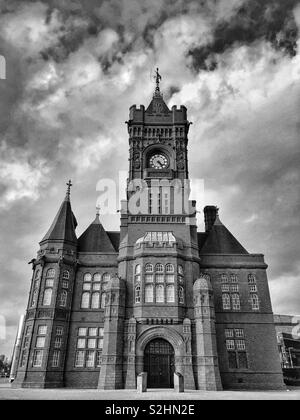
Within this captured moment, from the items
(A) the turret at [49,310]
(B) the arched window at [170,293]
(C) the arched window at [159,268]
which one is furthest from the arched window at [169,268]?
(A) the turret at [49,310]

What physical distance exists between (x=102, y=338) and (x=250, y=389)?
16022 mm

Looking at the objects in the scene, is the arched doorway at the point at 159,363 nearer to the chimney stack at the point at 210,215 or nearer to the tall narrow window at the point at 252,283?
the tall narrow window at the point at 252,283

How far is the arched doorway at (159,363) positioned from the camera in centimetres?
3100

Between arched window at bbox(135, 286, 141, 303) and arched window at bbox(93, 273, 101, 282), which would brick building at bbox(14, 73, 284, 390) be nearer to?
arched window at bbox(93, 273, 101, 282)

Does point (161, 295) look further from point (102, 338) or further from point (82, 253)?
point (82, 253)

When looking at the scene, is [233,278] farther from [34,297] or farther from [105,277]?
[34,297]

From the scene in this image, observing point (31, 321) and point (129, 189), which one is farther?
point (129, 189)

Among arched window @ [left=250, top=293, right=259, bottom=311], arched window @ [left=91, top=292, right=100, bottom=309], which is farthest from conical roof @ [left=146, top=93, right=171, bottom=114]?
arched window @ [left=250, top=293, right=259, bottom=311]

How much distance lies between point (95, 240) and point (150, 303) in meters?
12.9

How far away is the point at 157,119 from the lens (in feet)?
153

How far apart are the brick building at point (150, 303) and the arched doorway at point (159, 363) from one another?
97 millimetres

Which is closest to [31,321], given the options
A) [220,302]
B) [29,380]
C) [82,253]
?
[29,380]

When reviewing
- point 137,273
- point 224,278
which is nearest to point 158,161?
point 137,273

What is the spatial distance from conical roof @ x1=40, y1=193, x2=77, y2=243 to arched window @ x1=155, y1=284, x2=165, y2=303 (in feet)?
40.7
